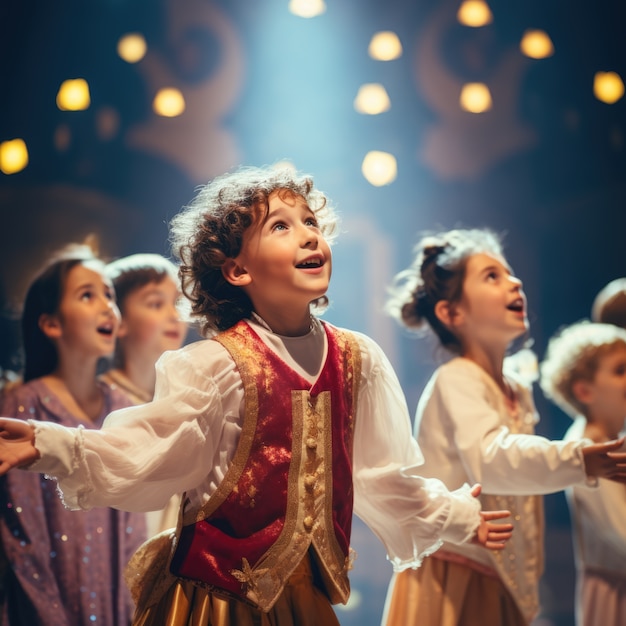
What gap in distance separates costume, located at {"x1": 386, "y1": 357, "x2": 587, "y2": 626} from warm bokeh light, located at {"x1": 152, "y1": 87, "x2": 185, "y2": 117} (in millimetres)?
1817

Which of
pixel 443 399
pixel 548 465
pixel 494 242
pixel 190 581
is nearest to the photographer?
pixel 190 581

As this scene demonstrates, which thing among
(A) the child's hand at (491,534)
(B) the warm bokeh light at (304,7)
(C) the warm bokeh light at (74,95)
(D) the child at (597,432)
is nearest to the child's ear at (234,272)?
(A) the child's hand at (491,534)

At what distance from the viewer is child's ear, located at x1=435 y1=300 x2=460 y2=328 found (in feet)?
7.65

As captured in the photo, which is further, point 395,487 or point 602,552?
point 602,552

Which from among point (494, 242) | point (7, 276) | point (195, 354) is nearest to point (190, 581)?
point (195, 354)

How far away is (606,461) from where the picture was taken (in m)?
1.95

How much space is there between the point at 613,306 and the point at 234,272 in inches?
60.0

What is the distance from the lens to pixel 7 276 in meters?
3.10

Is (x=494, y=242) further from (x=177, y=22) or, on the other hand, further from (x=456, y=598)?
(x=177, y=22)

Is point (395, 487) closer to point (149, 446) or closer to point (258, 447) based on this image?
point (258, 447)

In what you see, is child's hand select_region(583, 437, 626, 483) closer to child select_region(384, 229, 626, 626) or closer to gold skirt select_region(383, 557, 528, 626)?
child select_region(384, 229, 626, 626)

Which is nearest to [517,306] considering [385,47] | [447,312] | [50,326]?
[447,312]

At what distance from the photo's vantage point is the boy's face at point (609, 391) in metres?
2.45

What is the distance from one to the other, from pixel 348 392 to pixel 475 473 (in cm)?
48
